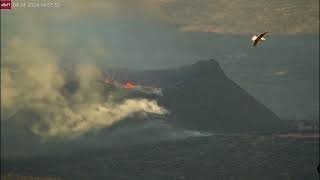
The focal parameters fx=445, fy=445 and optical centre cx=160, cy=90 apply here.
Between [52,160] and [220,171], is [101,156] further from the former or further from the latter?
[220,171]

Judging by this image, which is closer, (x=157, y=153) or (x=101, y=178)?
(x=101, y=178)

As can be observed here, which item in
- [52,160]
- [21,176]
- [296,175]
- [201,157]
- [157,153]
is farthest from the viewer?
[157,153]

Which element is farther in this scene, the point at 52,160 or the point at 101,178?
the point at 52,160

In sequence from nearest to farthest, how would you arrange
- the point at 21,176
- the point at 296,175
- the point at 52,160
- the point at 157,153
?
the point at 21,176 < the point at 296,175 < the point at 52,160 < the point at 157,153

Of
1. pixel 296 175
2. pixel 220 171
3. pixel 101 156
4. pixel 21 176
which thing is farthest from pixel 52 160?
pixel 296 175

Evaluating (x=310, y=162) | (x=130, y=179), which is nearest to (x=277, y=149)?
(x=310, y=162)

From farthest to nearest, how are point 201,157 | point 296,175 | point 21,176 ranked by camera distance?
point 201,157 < point 296,175 < point 21,176

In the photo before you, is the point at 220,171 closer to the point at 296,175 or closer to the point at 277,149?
the point at 296,175
